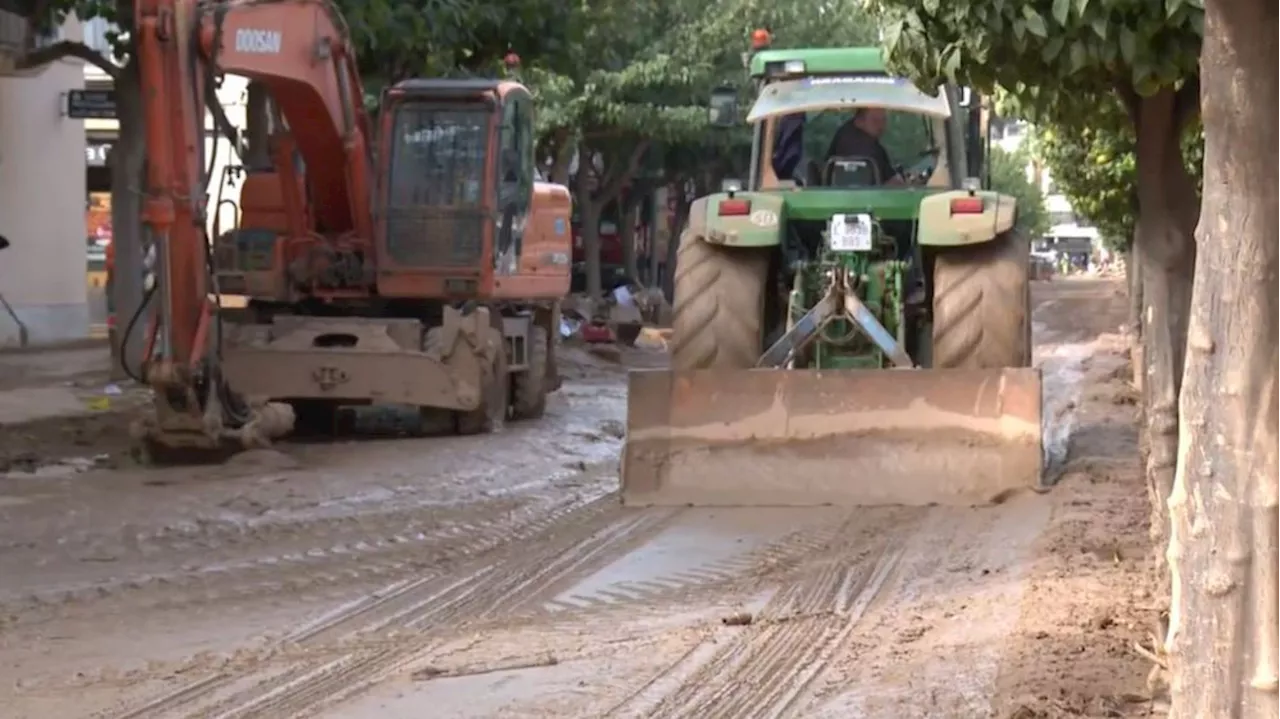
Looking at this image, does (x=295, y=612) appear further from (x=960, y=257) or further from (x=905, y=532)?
(x=960, y=257)

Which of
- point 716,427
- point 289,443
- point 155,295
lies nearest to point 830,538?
point 716,427

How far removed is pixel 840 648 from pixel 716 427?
3.44 m

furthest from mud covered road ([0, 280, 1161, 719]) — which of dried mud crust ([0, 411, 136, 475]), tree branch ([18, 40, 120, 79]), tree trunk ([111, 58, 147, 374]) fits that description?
tree branch ([18, 40, 120, 79])

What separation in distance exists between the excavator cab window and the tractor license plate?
170 inches

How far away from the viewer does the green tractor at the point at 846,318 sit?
381 inches

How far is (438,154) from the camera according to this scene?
553 inches

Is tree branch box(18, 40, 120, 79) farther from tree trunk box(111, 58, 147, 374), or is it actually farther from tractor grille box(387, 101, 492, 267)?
tractor grille box(387, 101, 492, 267)

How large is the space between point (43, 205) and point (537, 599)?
18.4 meters

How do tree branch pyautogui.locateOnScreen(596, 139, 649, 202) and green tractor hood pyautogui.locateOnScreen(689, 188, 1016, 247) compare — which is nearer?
green tractor hood pyautogui.locateOnScreen(689, 188, 1016, 247)

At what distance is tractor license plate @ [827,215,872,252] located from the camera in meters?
10.3

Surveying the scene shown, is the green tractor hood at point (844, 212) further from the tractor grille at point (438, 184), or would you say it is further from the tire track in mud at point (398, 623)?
the tractor grille at point (438, 184)

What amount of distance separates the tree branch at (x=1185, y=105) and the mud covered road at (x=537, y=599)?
1728 mm

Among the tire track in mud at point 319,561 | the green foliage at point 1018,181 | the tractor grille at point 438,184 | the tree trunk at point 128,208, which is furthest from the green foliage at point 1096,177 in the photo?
the green foliage at point 1018,181

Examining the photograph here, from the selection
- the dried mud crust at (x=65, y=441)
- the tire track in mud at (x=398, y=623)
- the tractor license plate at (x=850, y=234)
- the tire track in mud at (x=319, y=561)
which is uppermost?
the tractor license plate at (x=850, y=234)
